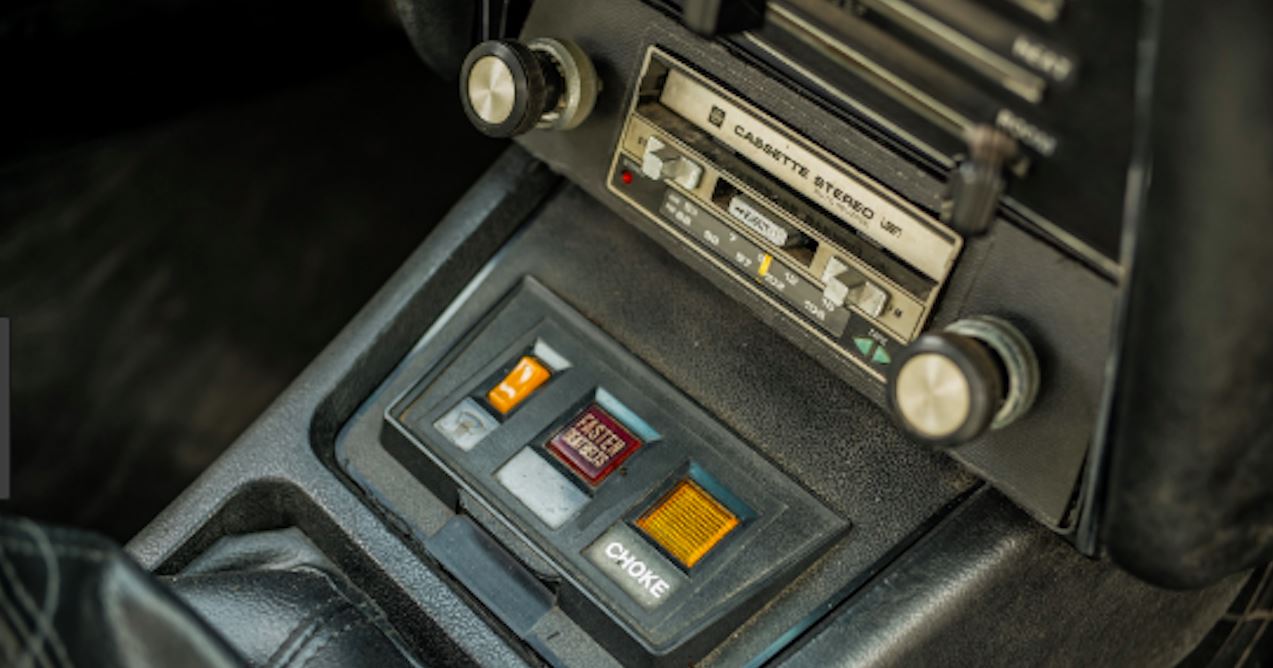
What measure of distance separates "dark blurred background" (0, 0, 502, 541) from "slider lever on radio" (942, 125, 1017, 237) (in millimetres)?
1129

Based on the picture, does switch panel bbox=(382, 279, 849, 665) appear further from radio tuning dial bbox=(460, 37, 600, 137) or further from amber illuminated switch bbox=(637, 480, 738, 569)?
radio tuning dial bbox=(460, 37, 600, 137)

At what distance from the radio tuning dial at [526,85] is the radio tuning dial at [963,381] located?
0.40 meters

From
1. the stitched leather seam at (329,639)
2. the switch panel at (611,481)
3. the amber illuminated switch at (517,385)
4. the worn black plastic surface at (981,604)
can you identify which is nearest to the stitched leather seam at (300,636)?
the stitched leather seam at (329,639)

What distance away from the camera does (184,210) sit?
1.99 metres

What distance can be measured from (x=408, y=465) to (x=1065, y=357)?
60 cm

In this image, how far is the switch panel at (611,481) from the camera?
1210 millimetres

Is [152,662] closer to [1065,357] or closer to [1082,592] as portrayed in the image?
[1065,357]

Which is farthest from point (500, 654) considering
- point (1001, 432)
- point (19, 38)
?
point (19, 38)

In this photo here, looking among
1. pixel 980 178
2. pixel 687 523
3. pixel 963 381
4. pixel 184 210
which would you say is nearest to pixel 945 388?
pixel 963 381

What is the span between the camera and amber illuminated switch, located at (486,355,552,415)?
1.32m

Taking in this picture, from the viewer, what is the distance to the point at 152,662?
79 centimetres

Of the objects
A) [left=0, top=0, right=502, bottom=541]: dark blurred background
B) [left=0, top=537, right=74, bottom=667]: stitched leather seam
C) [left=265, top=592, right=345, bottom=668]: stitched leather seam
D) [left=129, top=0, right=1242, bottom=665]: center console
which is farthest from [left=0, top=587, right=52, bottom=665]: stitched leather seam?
[left=0, top=0, right=502, bottom=541]: dark blurred background

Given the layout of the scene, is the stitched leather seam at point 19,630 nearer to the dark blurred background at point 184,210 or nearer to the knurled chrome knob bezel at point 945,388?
the knurled chrome knob bezel at point 945,388

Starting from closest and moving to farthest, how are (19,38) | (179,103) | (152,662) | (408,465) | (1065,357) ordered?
(152,662), (1065,357), (408,465), (19,38), (179,103)
